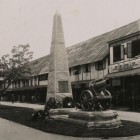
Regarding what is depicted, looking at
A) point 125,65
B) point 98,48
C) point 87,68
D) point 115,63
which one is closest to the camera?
point 125,65

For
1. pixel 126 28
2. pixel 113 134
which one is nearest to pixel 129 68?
pixel 126 28

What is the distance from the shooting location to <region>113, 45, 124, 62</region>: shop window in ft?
85.3

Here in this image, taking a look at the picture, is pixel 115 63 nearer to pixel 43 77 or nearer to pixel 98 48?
pixel 98 48

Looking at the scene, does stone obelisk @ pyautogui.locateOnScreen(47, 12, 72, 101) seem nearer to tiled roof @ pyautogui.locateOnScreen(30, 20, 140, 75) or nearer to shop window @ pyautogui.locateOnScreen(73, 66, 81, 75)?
tiled roof @ pyautogui.locateOnScreen(30, 20, 140, 75)

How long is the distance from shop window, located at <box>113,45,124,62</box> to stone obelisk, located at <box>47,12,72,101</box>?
8625 mm

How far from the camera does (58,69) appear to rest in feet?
59.3

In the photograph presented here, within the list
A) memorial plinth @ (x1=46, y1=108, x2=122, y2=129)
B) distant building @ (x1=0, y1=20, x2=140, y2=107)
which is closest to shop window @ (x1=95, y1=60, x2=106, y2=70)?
distant building @ (x1=0, y1=20, x2=140, y2=107)

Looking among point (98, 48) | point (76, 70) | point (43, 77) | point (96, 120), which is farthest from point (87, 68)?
point (96, 120)

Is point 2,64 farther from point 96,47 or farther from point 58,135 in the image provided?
point 58,135

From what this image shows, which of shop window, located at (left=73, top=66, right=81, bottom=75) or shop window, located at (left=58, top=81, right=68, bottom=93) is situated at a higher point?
shop window, located at (left=73, top=66, right=81, bottom=75)

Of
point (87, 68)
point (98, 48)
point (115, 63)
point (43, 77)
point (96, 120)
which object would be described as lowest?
point (96, 120)

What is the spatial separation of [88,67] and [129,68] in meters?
8.18

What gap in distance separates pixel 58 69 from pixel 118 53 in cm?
972

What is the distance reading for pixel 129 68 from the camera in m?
24.6
